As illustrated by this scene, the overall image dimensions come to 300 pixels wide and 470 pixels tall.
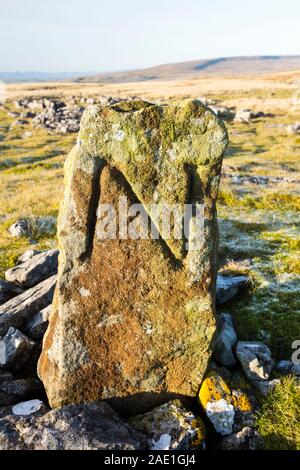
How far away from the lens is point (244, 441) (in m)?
6.89

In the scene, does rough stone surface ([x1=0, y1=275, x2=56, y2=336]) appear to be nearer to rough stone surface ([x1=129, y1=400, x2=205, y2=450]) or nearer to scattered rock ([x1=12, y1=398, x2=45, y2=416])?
scattered rock ([x1=12, y1=398, x2=45, y2=416])

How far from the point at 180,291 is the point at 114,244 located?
136 centimetres

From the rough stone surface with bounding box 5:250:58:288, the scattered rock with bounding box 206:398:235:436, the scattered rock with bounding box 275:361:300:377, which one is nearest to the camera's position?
the scattered rock with bounding box 206:398:235:436

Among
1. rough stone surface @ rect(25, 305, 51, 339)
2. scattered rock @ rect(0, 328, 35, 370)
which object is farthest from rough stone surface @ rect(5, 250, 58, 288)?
scattered rock @ rect(0, 328, 35, 370)

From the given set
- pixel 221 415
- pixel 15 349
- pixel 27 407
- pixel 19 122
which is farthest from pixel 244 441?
pixel 19 122

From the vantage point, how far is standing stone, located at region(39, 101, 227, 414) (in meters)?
6.80

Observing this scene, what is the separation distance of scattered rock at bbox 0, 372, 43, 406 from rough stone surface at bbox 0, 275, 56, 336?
1.38 m

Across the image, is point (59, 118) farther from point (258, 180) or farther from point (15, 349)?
point (15, 349)

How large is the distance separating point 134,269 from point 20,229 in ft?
32.8

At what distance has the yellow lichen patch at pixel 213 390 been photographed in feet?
24.4

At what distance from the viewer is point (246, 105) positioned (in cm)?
7131

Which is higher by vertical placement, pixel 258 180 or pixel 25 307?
pixel 25 307

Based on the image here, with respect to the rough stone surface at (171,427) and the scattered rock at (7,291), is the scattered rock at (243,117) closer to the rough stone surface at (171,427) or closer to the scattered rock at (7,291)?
the scattered rock at (7,291)

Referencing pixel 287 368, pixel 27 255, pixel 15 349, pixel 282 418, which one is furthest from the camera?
pixel 27 255
